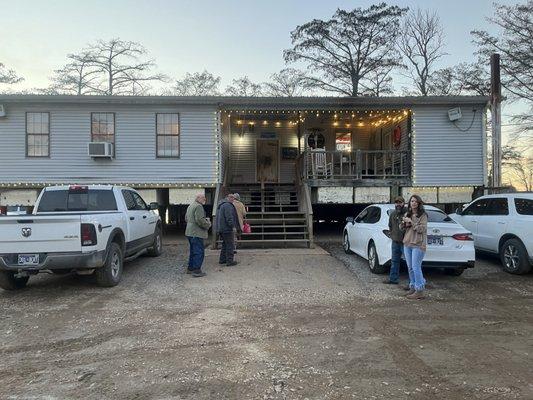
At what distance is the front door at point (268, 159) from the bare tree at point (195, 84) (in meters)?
18.5

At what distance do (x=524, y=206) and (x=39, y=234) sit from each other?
29.8 ft

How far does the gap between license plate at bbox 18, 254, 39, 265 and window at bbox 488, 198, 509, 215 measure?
914cm

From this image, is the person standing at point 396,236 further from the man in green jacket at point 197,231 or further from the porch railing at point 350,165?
the porch railing at point 350,165

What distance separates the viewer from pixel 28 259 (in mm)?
6578

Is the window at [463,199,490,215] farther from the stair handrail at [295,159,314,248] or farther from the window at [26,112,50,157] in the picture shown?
the window at [26,112,50,157]

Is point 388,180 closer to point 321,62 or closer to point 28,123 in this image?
point 28,123

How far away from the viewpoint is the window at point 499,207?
891cm

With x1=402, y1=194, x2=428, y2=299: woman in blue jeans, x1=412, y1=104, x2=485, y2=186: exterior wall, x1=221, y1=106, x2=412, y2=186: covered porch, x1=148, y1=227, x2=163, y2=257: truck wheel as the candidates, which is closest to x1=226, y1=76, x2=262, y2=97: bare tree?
x1=221, y1=106, x2=412, y2=186: covered porch

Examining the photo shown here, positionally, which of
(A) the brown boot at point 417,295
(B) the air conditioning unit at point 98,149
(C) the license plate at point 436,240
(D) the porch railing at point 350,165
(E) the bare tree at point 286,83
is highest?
(E) the bare tree at point 286,83

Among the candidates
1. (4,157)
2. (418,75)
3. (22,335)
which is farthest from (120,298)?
(418,75)

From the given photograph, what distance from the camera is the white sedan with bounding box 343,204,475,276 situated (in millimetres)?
7598

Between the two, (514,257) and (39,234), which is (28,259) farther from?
(514,257)

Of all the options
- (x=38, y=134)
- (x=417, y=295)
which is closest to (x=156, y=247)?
(x=417, y=295)

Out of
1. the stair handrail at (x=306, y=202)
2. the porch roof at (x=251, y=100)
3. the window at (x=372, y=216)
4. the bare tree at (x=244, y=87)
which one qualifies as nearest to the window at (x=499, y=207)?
the window at (x=372, y=216)
